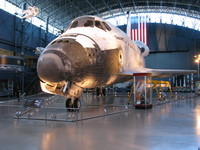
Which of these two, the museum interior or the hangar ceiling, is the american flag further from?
the museum interior

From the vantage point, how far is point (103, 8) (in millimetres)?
32969

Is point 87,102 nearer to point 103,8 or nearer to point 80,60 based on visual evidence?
point 80,60

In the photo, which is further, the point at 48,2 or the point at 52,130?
the point at 48,2

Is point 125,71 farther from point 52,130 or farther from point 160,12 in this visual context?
point 160,12

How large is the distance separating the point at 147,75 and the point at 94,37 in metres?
2.99

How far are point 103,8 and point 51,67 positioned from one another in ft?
94.9

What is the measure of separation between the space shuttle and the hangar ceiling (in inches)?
739

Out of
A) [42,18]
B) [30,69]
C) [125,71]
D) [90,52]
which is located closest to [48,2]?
[42,18]

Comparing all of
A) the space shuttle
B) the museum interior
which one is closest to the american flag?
the museum interior

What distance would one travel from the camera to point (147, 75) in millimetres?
8898

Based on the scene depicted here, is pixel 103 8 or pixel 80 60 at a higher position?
pixel 103 8

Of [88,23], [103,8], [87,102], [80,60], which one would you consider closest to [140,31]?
[103,8]

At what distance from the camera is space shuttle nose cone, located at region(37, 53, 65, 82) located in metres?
5.57

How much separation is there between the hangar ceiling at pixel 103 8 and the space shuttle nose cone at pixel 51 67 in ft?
67.8
